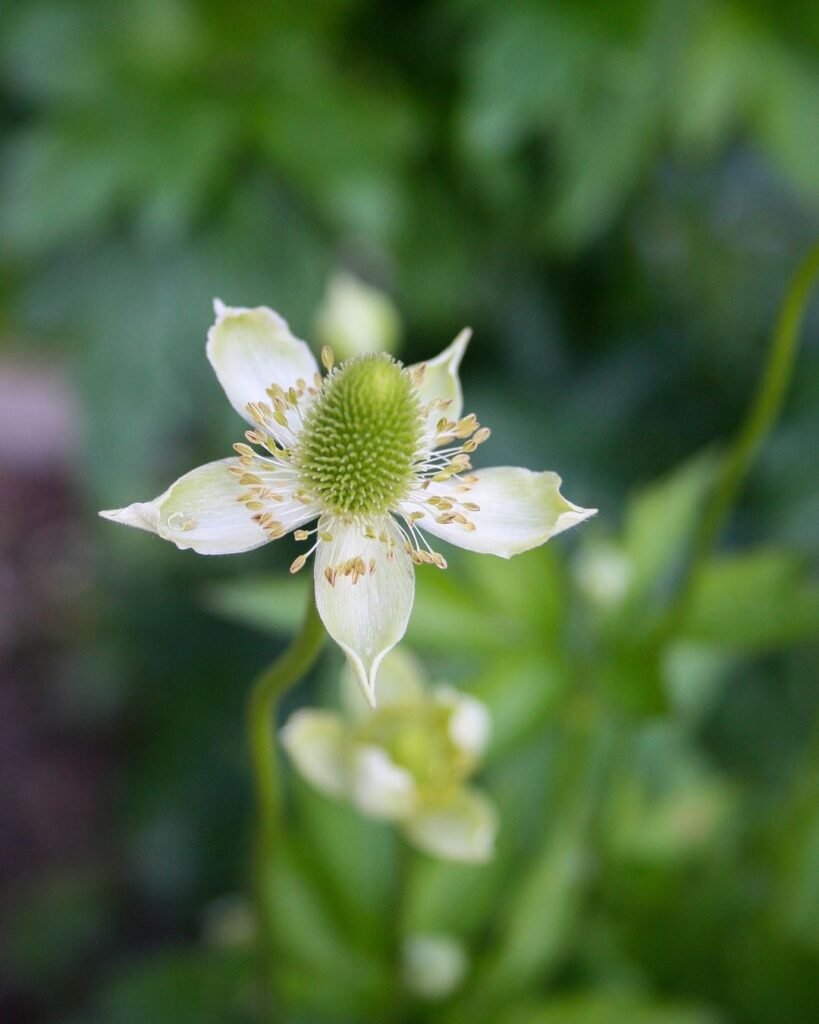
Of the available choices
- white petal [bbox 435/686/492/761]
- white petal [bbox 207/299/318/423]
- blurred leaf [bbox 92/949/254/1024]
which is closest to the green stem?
white petal [bbox 435/686/492/761]

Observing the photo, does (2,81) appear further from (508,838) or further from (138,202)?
(508,838)

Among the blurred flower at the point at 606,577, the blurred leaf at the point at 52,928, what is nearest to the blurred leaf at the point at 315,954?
the blurred flower at the point at 606,577

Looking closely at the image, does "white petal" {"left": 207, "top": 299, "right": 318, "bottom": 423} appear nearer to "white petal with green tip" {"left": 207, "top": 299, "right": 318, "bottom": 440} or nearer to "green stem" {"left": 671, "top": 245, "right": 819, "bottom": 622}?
"white petal with green tip" {"left": 207, "top": 299, "right": 318, "bottom": 440}

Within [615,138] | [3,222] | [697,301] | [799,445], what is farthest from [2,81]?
[799,445]

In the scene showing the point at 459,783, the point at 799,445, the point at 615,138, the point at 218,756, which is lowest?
the point at 459,783

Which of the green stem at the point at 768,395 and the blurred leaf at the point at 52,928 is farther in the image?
the blurred leaf at the point at 52,928

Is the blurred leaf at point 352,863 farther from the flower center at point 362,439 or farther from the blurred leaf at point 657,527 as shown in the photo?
the flower center at point 362,439
